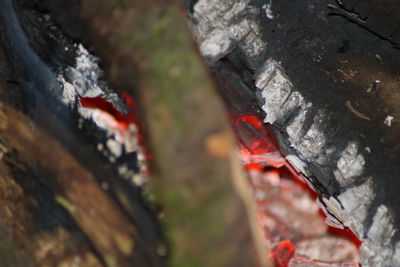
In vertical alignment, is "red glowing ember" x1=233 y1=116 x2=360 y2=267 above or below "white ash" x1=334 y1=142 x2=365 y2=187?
below

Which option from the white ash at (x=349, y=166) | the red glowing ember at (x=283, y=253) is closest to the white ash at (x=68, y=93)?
the white ash at (x=349, y=166)

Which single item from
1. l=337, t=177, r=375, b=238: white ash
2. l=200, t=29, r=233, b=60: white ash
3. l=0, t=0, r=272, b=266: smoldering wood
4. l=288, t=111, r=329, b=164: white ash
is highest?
l=0, t=0, r=272, b=266: smoldering wood

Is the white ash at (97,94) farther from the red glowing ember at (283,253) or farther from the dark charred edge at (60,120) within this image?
the red glowing ember at (283,253)

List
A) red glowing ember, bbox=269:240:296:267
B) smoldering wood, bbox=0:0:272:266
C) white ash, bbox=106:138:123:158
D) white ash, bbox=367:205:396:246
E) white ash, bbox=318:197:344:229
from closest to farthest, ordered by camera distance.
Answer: smoldering wood, bbox=0:0:272:266, white ash, bbox=106:138:123:158, white ash, bbox=367:205:396:246, white ash, bbox=318:197:344:229, red glowing ember, bbox=269:240:296:267

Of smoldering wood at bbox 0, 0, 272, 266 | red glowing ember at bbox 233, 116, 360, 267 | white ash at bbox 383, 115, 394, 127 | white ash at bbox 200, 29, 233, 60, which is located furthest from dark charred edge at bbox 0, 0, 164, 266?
red glowing ember at bbox 233, 116, 360, 267

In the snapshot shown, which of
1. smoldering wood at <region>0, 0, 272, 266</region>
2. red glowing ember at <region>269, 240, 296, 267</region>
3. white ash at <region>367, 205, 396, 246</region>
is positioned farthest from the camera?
red glowing ember at <region>269, 240, 296, 267</region>

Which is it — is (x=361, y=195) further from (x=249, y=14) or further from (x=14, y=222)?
(x=14, y=222)

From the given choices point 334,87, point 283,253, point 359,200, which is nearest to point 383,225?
point 359,200

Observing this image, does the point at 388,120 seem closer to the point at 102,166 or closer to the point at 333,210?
the point at 333,210

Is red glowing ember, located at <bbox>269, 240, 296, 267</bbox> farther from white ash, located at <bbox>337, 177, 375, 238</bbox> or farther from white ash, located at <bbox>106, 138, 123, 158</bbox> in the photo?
white ash, located at <bbox>106, 138, 123, 158</bbox>
